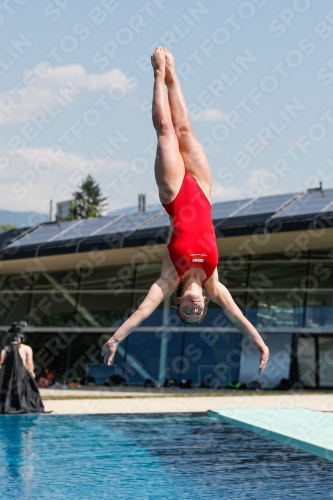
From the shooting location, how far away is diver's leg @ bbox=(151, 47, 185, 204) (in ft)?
23.3

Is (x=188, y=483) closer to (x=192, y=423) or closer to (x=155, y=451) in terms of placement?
(x=155, y=451)

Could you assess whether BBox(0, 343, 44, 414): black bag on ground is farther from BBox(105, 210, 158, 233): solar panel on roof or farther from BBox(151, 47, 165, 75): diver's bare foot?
BBox(151, 47, 165, 75): diver's bare foot

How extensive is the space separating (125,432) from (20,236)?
53.8 feet

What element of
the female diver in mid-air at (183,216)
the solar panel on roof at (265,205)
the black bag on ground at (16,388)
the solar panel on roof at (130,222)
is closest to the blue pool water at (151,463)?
the black bag on ground at (16,388)

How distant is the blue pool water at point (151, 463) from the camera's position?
820 cm

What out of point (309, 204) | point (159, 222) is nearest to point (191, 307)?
point (309, 204)

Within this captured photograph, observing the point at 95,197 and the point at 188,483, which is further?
the point at 95,197

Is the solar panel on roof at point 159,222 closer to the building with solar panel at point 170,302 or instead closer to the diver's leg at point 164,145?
the building with solar panel at point 170,302

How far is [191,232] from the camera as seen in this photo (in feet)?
22.9

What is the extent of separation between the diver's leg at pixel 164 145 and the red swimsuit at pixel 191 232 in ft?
0.31

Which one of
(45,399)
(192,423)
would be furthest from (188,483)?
(45,399)

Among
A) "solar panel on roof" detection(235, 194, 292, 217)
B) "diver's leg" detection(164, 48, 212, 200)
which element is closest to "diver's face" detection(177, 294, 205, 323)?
"diver's leg" detection(164, 48, 212, 200)

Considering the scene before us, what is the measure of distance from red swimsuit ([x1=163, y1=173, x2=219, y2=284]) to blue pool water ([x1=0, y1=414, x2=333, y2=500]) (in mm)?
2651

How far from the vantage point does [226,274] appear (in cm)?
2409
